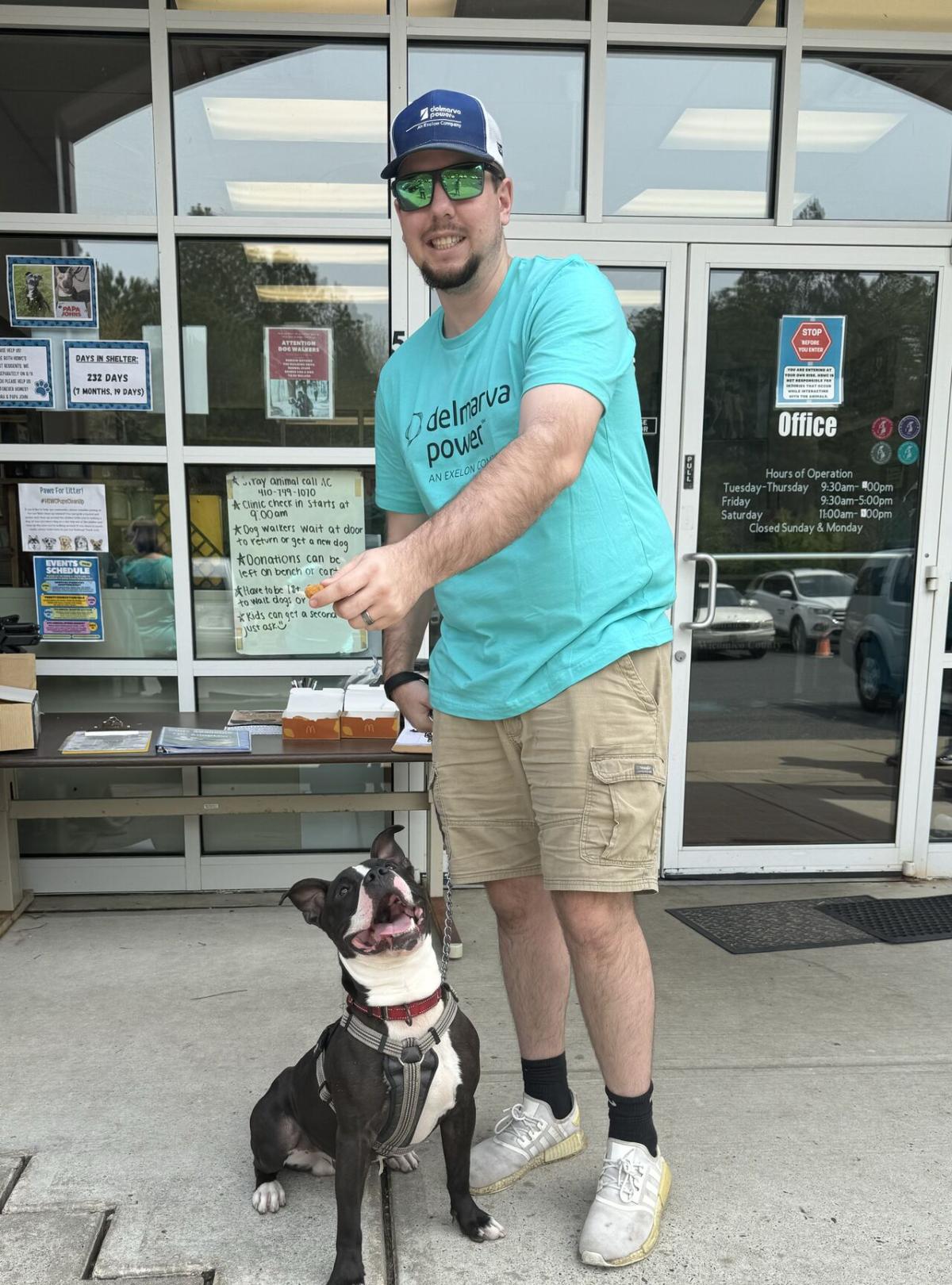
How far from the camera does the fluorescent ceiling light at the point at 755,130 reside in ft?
13.2

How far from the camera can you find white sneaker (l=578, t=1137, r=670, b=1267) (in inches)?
82.9

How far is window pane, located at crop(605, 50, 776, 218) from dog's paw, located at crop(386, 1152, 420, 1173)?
3.54 meters

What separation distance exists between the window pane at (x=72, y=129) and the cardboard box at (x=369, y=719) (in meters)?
2.16

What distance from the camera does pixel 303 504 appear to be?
13.5ft

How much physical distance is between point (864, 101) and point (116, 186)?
3.12m

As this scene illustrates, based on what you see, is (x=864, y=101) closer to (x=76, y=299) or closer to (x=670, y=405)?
(x=670, y=405)

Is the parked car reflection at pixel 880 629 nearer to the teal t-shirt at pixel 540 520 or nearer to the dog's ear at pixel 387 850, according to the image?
the teal t-shirt at pixel 540 520

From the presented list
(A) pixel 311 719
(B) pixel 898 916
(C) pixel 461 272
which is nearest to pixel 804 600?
(B) pixel 898 916

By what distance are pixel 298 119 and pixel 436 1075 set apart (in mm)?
3618

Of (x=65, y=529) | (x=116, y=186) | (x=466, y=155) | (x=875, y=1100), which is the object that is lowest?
(x=875, y=1100)

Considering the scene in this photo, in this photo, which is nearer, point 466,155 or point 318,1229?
point 466,155

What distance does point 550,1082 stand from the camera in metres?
2.47

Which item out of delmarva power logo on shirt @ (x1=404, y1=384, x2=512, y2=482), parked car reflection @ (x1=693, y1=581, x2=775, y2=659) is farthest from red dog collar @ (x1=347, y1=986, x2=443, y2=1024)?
parked car reflection @ (x1=693, y1=581, x2=775, y2=659)

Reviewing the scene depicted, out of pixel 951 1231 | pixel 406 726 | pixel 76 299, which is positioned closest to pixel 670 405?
pixel 406 726
